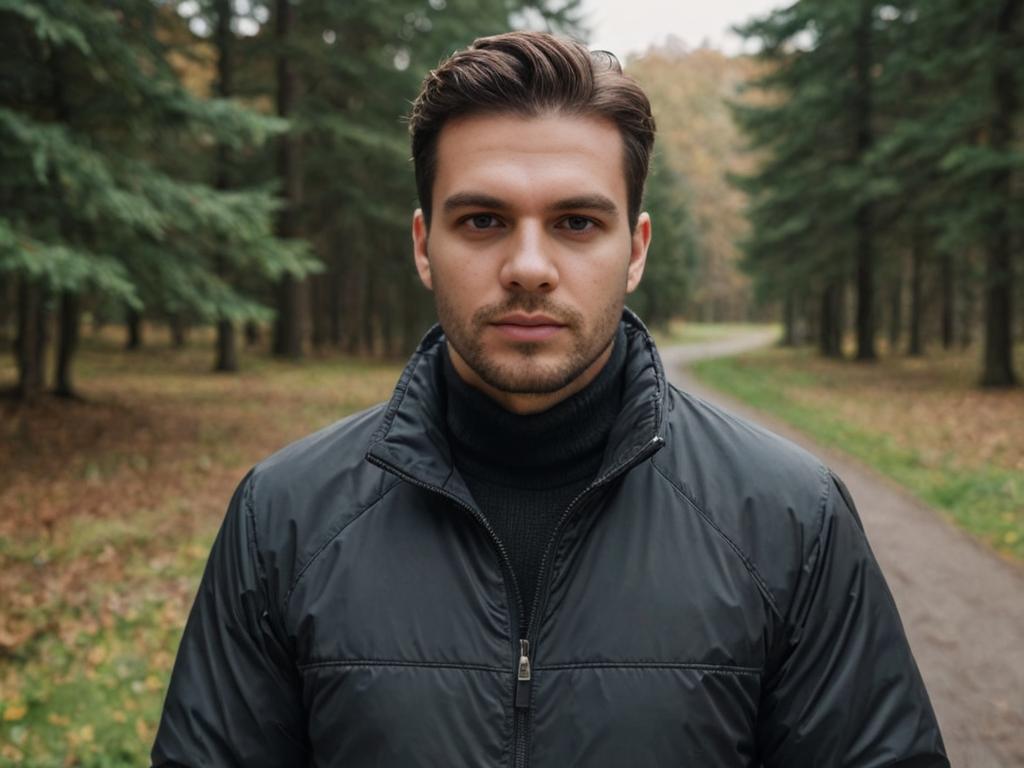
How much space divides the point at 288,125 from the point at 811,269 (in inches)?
753

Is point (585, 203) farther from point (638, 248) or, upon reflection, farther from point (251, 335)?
point (251, 335)

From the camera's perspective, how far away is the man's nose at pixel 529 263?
6.36ft

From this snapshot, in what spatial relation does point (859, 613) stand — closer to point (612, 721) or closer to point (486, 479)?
point (612, 721)

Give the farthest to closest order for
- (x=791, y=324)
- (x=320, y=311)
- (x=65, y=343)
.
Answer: (x=791, y=324) < (x=320, y=311) < (x=65, y=343)

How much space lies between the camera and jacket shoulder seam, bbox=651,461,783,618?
1.83m

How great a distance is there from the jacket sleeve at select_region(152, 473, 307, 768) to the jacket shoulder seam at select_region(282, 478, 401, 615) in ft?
0.23

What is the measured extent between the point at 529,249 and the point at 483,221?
16 centimetres

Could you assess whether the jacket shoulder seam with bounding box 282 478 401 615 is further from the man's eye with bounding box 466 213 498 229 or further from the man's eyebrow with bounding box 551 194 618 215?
the man's eyebrow with bounding box 551 194 618 215

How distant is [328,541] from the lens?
6.33 feet

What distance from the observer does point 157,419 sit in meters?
13.5

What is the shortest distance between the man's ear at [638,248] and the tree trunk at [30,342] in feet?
43.7

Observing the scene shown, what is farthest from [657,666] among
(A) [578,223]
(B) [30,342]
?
(B) [30,342]

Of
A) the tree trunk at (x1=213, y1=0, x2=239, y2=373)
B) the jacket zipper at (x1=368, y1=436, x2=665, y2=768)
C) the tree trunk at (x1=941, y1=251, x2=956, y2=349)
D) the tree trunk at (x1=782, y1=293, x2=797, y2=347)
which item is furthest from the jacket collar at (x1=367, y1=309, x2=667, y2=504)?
the tree trunk at (x1=782, y1=293, x2=797, y2=347)

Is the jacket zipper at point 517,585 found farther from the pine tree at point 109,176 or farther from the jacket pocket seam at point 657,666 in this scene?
the pine tree at point 109,176
